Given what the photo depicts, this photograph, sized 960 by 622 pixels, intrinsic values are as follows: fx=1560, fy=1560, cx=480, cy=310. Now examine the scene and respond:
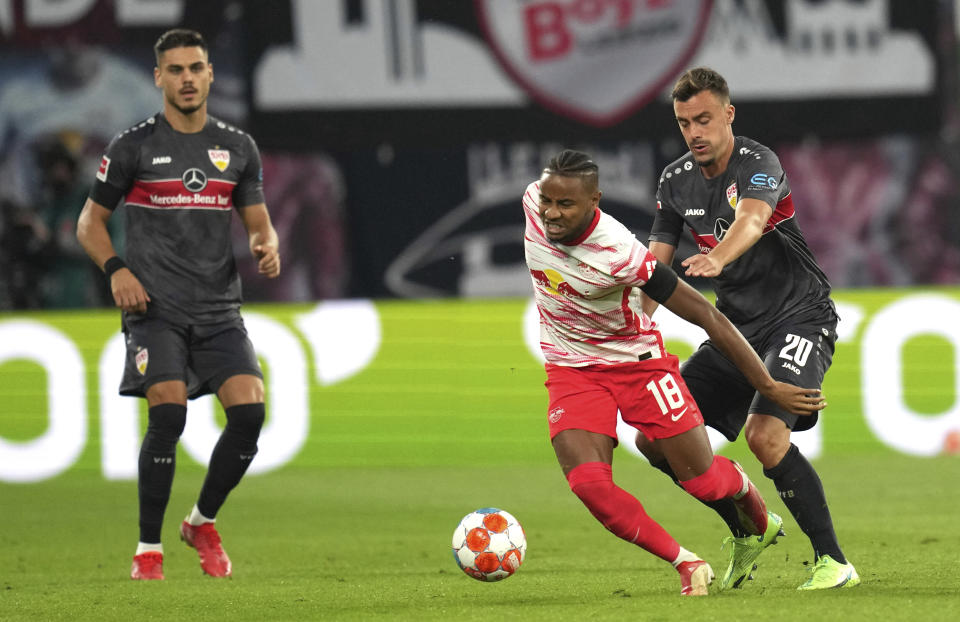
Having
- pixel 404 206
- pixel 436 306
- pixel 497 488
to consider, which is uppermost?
pixel 404 206

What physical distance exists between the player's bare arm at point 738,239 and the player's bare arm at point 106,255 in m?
2.50

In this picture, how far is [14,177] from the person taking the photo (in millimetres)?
11938

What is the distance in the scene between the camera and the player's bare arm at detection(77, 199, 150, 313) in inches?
268

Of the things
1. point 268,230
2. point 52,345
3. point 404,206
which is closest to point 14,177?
point 52,345

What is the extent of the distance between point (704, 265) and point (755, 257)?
34.8 inches

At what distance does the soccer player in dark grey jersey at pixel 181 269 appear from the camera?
22.5 ft

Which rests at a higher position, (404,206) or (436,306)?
(404,206)

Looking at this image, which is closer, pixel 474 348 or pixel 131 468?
pixel 131 468

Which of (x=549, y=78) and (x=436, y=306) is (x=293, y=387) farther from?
(x=549, y=78)

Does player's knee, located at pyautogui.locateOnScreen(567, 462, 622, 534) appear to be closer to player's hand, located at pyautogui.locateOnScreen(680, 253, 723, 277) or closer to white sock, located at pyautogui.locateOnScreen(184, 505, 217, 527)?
player's hand, located at pyautogui.locateOnScreen(680, 253, 723, 277)

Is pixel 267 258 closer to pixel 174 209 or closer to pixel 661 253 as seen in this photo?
pixel 174 209

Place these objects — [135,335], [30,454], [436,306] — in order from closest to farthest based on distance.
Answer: [135,335]
[30,454]
[436,306]

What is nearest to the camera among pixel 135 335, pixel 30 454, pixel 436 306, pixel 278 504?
pixel 135 335

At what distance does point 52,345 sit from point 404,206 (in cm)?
292
